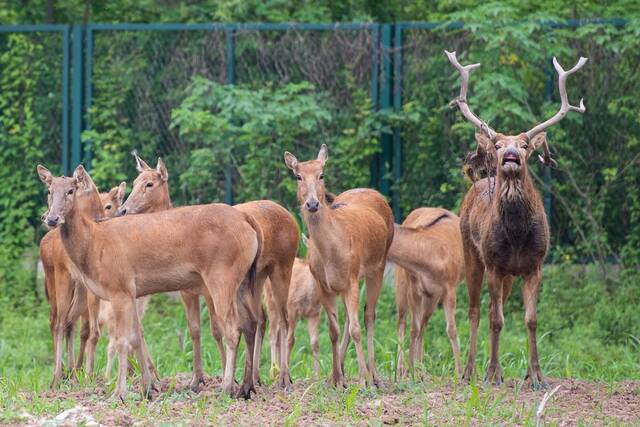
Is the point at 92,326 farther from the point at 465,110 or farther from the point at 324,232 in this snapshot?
the point at 465,110

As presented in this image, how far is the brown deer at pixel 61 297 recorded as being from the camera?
1097 cm

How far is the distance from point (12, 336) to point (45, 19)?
525 centimetres

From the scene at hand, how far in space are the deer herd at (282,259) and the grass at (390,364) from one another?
1.05 feet

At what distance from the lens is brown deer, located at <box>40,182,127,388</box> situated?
10969 mm

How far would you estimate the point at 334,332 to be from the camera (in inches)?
428

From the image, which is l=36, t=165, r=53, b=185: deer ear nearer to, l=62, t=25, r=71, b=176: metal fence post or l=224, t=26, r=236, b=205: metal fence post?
l=224, t=26, r=236, b=205: metal fence post

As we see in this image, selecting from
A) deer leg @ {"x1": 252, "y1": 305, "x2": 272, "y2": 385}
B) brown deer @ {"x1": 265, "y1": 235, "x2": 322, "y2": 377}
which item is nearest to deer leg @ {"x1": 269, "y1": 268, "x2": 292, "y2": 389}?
deer leg @ {"x1": 252, "y1": 305, "x2": 272, "y2": 385}

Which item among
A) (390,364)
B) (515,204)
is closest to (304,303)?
(390,364)

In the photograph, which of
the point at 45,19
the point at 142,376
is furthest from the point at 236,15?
the point at 142,376

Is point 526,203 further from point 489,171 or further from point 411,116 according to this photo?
point 411,116

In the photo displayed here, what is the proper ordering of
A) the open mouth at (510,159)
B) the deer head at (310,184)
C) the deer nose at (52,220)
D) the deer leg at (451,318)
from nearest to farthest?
the deer nose at (52,220) → the open mouth at (510,159) → the deer head at (310,184) → the deer leg at (451,318)

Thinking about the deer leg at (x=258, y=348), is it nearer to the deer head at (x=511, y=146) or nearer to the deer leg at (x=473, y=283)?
the deer leg at (x=473, y=283)

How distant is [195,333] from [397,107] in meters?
5.55

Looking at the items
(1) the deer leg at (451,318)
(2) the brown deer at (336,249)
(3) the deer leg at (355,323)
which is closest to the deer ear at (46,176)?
(2) the brown deer at (336,249)
